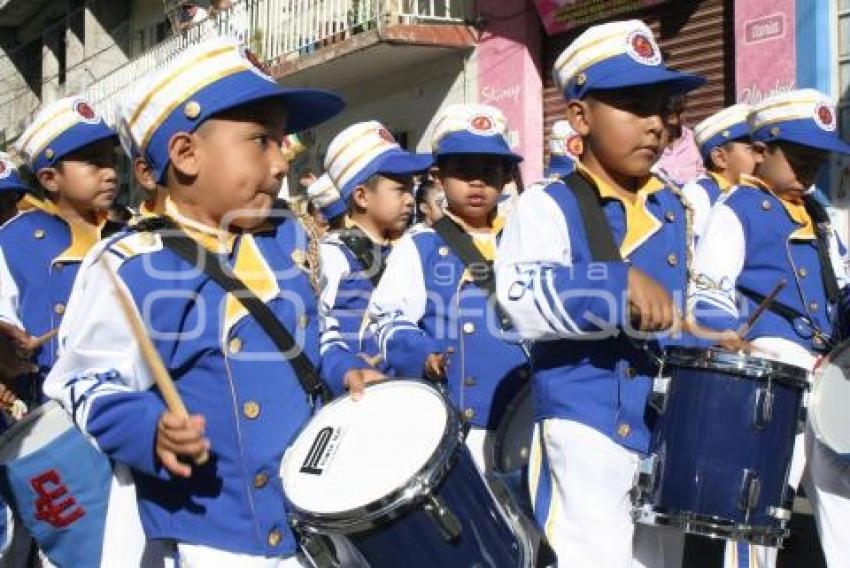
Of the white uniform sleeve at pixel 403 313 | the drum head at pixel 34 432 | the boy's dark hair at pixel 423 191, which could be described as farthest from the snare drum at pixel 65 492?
the boy's dark hair at pixel 423 191

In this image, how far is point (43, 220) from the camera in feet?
18.2

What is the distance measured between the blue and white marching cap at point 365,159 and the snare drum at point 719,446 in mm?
3329

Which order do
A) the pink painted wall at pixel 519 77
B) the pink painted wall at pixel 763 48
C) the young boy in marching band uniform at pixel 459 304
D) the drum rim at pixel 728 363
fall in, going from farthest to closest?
the pink painted wall at pixel 519 77, the pink painted wall at pixel 763 48, the young boy in marching band uniform at pixel 459 304, the drum rim at pixel 728 363

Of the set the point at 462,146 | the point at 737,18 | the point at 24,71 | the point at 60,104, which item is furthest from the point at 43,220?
the point at 24,71

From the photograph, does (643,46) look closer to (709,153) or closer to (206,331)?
(206,331)

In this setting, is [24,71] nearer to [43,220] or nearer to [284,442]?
[43,220]

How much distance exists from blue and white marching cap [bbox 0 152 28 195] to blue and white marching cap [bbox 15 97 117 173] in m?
1.12

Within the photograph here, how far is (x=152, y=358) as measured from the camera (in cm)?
272

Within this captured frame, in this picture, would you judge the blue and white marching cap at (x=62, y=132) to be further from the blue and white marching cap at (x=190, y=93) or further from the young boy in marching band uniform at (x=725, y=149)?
the young boy in marching band uniform at (x=725, y=149)

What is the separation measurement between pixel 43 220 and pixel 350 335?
150 cm

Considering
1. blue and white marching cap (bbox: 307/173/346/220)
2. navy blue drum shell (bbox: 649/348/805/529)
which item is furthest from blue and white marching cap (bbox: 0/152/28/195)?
navy blue drum shell (bbox: 649/348/805/529)

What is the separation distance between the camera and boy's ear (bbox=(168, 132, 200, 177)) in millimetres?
3076

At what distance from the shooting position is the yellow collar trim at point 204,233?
3.09 m

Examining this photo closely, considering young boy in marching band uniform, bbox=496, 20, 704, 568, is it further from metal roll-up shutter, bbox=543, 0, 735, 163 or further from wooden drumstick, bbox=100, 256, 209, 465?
metal roll-up shutter, bbox=543, 0, 735, 163
